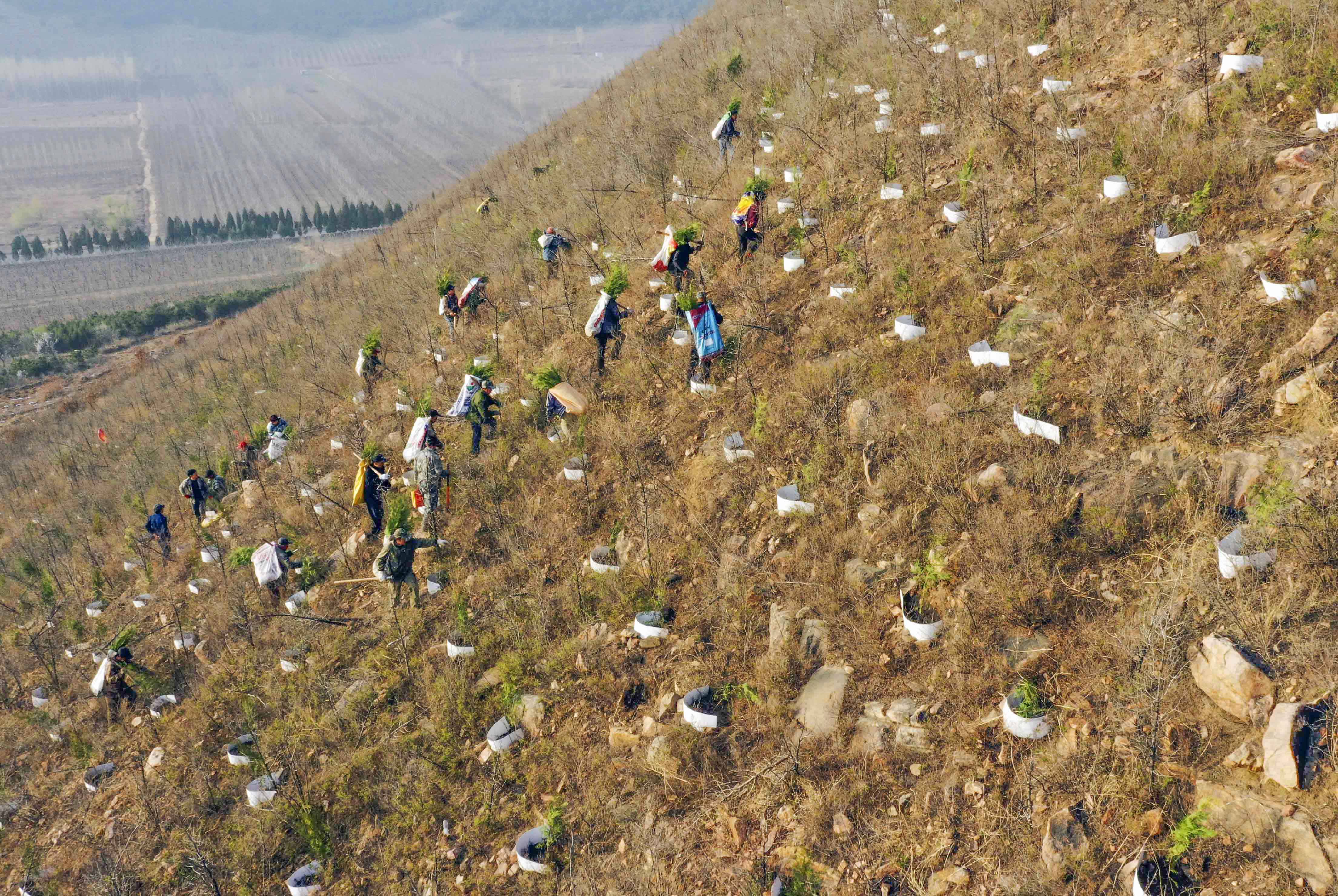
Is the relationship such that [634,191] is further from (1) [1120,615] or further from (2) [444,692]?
(1) [1120,615]

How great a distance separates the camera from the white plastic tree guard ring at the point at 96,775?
7.83 meters

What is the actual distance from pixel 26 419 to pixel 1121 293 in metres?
31.5

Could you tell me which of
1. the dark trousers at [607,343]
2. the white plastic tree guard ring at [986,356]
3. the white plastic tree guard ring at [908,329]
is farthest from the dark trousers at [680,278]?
the white plastic tree guard ring at [986,356]

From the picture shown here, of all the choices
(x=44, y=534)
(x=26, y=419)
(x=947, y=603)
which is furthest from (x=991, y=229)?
(x=26, y=419)

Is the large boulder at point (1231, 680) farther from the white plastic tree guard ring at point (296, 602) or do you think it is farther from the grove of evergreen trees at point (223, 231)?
the grove of evergreen trees at point (223, 231)

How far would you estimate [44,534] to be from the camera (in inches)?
579

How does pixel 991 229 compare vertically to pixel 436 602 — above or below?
above

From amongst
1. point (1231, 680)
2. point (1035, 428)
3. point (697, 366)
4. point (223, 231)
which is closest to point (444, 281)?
point (697, 366)

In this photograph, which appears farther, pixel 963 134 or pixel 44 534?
pixel 44 534

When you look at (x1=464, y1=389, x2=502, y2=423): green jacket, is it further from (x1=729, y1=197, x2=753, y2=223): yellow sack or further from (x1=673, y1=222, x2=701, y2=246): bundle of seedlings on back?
(x1=729, y1=197, x2=753, y2=223): yellow sack

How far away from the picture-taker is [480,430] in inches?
393

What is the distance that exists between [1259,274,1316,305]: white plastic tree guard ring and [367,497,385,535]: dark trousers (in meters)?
8.92

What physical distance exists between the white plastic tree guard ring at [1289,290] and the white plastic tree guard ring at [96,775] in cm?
1133

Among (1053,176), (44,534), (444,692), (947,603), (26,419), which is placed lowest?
(26,419)
